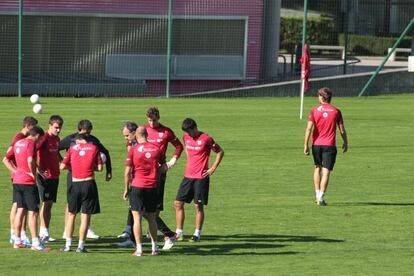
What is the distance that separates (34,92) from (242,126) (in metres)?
9.39

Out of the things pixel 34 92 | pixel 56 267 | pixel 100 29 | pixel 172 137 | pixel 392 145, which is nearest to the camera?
pixel 56 267

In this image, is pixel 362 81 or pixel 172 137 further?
pixel 362 81

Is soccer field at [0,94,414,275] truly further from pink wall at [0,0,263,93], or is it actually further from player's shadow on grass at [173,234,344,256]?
pink wall at [0,0,263,93]

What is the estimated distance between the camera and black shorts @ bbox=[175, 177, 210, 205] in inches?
627

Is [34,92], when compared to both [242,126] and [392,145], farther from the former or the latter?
[392,145]

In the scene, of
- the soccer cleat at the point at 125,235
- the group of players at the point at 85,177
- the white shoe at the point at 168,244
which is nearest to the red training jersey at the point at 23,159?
the group of players at the point at 85,177

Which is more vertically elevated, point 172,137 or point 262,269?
point 172,137

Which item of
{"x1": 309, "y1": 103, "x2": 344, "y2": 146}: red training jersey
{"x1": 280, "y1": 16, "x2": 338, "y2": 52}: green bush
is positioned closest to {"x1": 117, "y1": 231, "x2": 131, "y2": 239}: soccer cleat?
{"x1": 309, "y1": 103, "x2": 344, "y2": 146}: red training jersey

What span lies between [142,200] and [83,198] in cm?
83

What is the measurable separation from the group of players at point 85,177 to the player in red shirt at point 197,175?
0.01 metres

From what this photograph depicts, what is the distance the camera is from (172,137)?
52.6 feet

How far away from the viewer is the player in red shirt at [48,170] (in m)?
15.6

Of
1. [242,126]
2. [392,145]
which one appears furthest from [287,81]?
[392,145]

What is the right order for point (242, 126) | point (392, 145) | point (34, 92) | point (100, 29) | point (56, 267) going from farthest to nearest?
point (100, 29), point (34, 92), point (242, 126), point (392, 145), point (56, 267)
